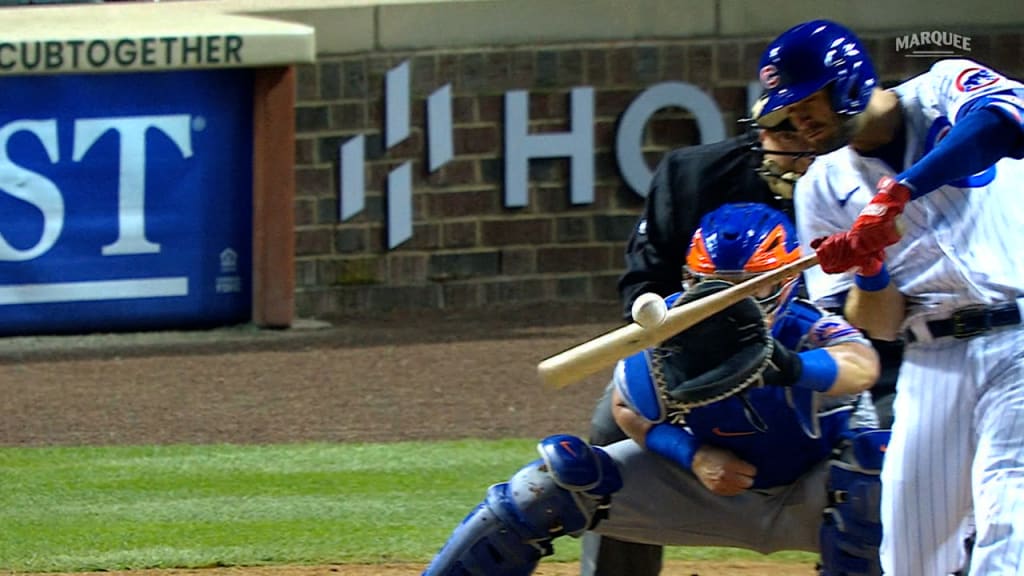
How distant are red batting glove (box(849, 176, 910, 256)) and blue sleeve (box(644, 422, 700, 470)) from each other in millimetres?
676

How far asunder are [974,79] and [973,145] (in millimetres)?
260

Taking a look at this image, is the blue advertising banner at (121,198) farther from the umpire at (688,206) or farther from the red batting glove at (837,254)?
the red batting glove at (837,254)

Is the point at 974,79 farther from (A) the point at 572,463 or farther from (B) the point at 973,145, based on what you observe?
(A) the point at 572,463

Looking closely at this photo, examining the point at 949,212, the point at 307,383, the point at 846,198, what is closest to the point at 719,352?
the point at 846,198

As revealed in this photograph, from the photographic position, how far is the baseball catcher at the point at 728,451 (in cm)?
392

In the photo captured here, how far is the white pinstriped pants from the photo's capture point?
3725mm

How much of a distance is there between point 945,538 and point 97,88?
321 inches

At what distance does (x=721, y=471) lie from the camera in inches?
158

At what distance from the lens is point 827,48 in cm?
385

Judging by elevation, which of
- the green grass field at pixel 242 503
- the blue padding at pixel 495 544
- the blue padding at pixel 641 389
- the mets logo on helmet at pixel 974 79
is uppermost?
the mets logo on helmet at pixel 974 79

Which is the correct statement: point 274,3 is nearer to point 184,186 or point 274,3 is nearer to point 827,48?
point 184,186

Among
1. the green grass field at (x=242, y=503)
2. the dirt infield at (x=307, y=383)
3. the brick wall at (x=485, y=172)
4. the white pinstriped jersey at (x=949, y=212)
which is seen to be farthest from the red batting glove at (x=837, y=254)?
the brick wall at (x=485, y=172)

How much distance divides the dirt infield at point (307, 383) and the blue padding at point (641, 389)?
4.22m

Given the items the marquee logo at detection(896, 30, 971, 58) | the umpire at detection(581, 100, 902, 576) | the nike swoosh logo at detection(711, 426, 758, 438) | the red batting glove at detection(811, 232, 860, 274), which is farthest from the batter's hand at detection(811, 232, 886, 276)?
the marquee logo at detection(896, 30, 971, 58)
